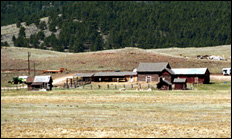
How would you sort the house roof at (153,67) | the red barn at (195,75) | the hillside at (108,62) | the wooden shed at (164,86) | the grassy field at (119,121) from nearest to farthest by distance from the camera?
1. the grassy field at (119,121)
2. the wooden shed at (164,86)
3. the red barn at (195,75)
4. the house roof at (153,67)
5. the hillside at (108,62)

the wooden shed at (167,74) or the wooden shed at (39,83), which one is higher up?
the wooden shed at (167,74)

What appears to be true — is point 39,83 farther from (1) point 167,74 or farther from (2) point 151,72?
(1) point 167,74

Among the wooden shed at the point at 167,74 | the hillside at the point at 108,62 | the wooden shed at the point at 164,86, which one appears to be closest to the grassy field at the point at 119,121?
the wooden shed at the point at 164,86

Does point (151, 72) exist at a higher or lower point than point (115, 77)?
higher

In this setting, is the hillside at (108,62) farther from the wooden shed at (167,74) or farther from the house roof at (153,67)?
the wooden shed at (167,74)

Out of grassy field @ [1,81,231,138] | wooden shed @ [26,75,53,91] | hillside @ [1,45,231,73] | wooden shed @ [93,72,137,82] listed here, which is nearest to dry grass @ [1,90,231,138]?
grassy field @ [1,81,231,138]

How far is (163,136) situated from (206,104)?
17.8m

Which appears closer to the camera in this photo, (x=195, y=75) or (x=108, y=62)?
(x=195, y=75)

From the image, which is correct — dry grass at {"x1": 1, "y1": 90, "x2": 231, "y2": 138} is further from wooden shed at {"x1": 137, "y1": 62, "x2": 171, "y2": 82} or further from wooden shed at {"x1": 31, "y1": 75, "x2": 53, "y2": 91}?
wooden shed at {"x1": 137, "y1": 62, "x2": 171, "y2": 82}

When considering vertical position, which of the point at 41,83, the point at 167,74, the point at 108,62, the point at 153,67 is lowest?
the point at 41,83

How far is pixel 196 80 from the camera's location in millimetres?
84062

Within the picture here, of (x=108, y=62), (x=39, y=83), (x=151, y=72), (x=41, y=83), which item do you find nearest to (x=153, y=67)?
(x=151, y=72)

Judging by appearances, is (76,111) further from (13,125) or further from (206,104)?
(206,104)

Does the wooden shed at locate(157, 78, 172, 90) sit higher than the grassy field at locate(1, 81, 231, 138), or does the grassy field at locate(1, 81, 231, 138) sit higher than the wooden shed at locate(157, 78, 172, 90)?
the wooden shed at locate(157, 78, 172, 90)
